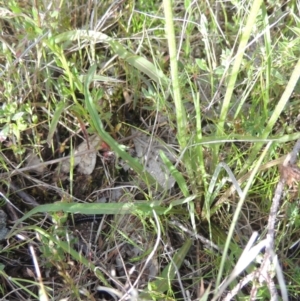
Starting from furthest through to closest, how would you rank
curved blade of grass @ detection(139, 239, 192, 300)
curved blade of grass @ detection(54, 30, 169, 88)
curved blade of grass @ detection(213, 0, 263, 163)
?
curved blade of grass @ detection(54, 30, 169, 88), curved blade of grass @ detection(139, 239, 192, 300), curved blade of grass @ detection(213, 0, 263, 163)

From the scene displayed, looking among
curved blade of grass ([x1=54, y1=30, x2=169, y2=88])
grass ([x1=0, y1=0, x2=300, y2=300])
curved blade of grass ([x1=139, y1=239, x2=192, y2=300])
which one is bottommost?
curved blade of grass ([x1=139, y1=239, x2=192, y2=300])

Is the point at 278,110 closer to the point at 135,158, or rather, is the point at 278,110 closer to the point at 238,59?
the point at 238,59

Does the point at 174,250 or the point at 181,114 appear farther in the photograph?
the point at 174,250

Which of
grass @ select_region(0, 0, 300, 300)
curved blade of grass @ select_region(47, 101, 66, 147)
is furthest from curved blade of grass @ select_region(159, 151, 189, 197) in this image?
curved blade of grass @ select_region(47, 101, 66, 147)

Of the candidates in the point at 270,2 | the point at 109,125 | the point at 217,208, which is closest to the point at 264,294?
the point at 217,208

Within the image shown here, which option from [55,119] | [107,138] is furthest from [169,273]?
[55,119]

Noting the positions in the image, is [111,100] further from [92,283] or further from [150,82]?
[92,283]

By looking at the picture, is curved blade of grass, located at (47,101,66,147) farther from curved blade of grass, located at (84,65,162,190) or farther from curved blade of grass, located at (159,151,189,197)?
curved blade of grass, located at (159,151,189,197)
